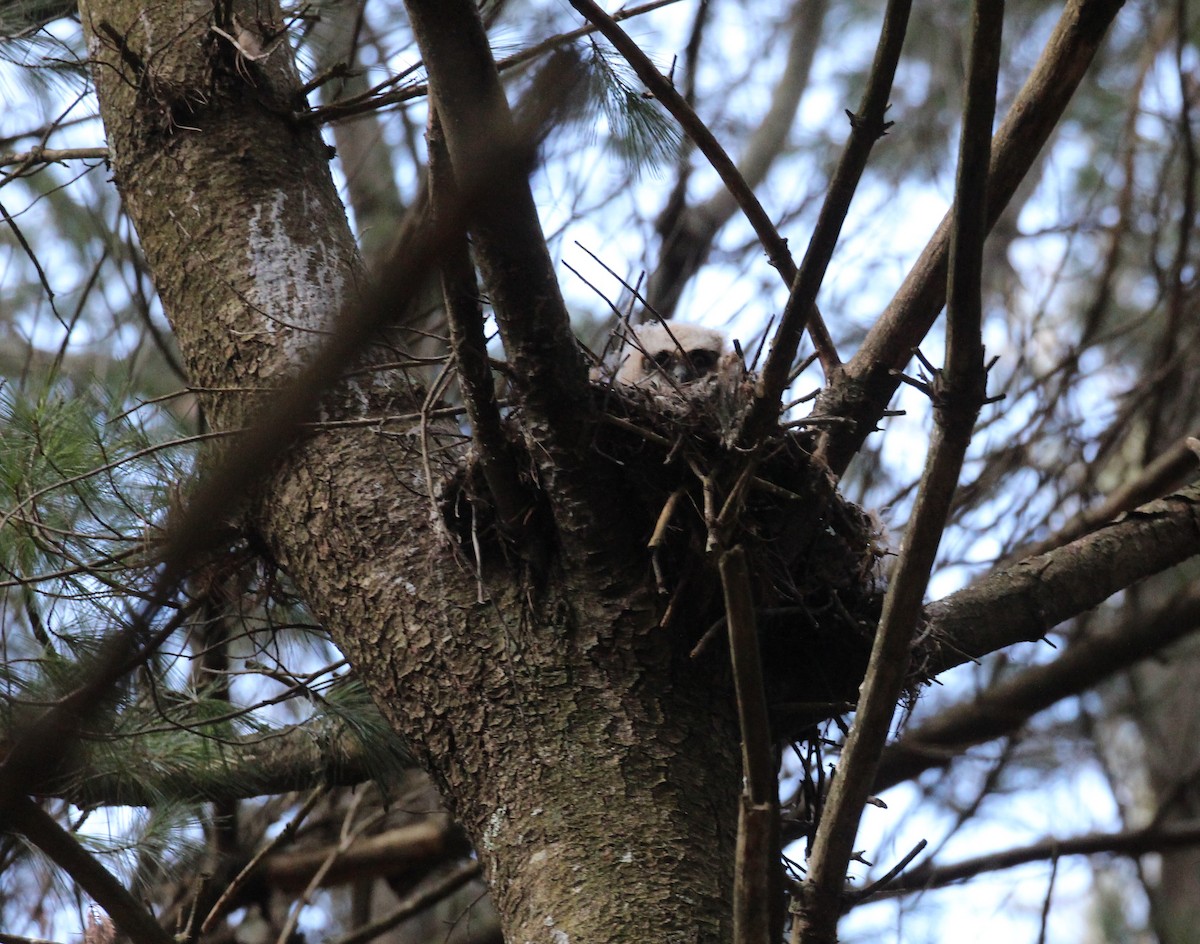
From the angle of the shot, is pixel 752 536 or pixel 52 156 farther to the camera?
pixel 52 156

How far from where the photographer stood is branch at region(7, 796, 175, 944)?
1.71 meters

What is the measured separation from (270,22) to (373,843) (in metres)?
2.55

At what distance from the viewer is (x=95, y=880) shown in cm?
184

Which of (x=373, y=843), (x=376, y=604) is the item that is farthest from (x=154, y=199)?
(x=373, y=843)

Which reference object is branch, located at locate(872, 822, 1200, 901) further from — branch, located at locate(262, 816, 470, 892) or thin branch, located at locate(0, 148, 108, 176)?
thin branch, located at locate(0, 148, 108, 176)

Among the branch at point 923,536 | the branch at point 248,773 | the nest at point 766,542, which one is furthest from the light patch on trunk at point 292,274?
the branch at point 923,536

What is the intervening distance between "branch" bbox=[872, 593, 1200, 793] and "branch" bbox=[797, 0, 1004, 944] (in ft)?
8.28

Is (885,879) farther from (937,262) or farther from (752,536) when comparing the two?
(937,262)

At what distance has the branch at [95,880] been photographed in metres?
1.71

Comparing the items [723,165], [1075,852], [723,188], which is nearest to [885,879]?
[723,165]

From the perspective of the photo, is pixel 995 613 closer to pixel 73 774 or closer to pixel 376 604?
pixel 376 604

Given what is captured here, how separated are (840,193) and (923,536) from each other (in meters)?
0.47

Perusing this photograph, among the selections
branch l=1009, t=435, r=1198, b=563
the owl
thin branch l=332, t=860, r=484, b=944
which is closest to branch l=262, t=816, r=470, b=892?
thin branch l=332, t=860, r=484, b=944

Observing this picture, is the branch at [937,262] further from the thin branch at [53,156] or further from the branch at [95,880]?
the thin branch at [53,156]
